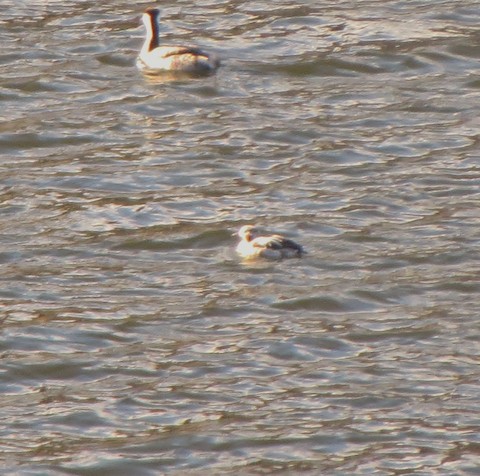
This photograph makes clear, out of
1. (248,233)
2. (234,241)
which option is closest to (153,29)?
(234,241)

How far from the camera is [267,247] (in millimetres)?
14383

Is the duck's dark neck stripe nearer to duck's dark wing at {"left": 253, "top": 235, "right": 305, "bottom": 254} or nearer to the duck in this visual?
the duck

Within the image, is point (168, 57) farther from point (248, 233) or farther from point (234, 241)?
point (248, 233)

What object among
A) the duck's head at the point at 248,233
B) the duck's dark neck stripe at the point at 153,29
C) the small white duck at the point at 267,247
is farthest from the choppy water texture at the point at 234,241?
the duck's dark neck stripe at the point at 153,29

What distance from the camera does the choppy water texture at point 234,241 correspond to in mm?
11672

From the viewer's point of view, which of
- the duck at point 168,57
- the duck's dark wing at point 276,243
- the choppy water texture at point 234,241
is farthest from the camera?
the duck at point 168,57

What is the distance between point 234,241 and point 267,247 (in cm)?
86

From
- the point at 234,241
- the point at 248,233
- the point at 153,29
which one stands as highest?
the point at 153,29

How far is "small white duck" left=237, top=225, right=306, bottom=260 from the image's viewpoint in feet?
47.2

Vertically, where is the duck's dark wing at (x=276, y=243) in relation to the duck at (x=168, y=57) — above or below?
below

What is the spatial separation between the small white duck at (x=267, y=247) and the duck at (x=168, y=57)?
17.2 feet

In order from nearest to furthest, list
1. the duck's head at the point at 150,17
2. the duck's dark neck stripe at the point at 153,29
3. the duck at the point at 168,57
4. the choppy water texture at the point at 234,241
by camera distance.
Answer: the choppy water texture at the point at 234,241, the duck at the point at 168,57, the duck's dark neck stripe at the point at 153,29, the duck's head at the point at 150,17

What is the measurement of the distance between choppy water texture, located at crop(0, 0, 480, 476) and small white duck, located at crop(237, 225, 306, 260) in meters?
0.11

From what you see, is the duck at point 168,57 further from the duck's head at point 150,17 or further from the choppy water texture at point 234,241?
the choppy water texture at point 234,241
